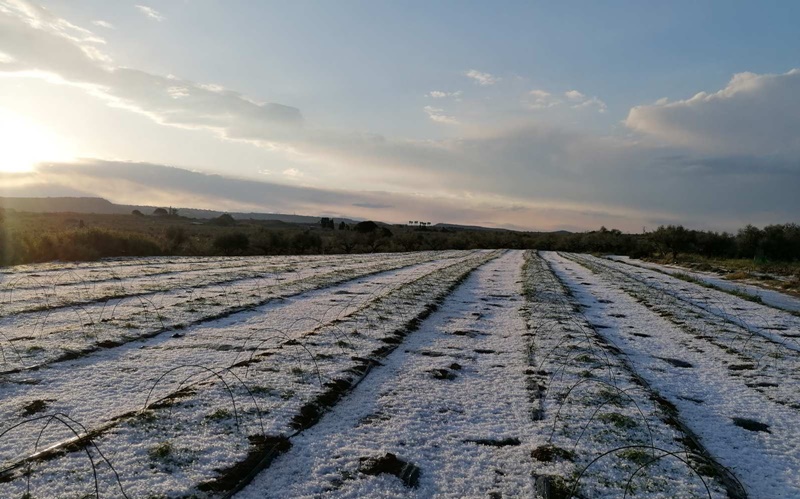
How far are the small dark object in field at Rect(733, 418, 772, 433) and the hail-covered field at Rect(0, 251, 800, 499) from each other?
4cm

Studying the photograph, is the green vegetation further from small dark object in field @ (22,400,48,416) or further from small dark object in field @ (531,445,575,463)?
small dark object in field @ (531,445,575,463)

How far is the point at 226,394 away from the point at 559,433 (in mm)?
3361

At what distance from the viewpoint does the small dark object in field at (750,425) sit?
5.08 meters

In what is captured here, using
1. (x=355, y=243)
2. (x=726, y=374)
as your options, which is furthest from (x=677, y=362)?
(x=355, y=243)

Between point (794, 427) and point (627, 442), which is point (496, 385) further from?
point (794, 427)

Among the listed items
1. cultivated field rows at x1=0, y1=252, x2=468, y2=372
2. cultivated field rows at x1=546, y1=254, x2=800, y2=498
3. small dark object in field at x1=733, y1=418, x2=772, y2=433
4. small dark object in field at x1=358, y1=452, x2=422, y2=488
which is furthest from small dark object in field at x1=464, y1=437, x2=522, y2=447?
cultivated field rows at x1=0, y1=252, x2=468, y2=372

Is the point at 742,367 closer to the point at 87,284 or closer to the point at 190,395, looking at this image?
the point at 190,395

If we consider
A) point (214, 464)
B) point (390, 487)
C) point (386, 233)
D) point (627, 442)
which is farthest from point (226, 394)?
point (386, 233)

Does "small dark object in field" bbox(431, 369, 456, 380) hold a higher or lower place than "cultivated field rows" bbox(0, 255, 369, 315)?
higher

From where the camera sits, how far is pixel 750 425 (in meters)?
5.17

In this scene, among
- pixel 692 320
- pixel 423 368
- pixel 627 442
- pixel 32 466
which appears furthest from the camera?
pixel 692 320

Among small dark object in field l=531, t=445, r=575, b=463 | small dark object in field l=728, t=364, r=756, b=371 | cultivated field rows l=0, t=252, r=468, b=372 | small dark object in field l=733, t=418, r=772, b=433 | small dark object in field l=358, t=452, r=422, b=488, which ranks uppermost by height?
small dark object in field l=728, t=364, r=756, b=371

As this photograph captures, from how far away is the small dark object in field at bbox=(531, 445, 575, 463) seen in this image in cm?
420

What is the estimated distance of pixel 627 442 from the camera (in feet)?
14.9
